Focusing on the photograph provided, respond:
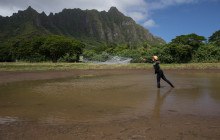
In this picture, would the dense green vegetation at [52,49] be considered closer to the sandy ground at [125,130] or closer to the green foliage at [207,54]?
the green foliage at [207,54]

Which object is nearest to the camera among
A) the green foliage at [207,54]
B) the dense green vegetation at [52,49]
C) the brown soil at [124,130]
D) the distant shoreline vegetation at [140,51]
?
the brown soil at [124,130]

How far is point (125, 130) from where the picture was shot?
4.02 m

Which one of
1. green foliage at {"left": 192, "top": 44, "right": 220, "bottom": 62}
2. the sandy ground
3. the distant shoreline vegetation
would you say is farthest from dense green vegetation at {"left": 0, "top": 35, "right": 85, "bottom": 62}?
the sandy ground

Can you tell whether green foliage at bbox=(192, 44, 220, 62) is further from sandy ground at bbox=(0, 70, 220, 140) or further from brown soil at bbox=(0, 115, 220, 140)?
brown soil at bbox=(0, 115, 220, 140)

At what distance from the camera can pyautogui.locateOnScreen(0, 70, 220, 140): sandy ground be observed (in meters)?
3.68

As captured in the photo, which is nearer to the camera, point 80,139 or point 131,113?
point 80,139

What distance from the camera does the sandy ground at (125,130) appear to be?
3.68m

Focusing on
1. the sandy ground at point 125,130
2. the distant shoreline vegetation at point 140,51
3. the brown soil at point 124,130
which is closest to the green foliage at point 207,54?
the distant shoreline vegetation at point 140,51

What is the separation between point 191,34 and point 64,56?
171 ft

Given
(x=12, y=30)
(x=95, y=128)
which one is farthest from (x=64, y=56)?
(x=12, y=30)

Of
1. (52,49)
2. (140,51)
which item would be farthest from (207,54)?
(52,49)

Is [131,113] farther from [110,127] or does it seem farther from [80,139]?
[80,139]

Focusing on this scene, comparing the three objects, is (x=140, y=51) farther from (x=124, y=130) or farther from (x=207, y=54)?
(x=124, y=130)

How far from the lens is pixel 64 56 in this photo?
168 feet
